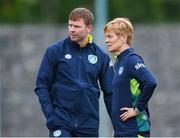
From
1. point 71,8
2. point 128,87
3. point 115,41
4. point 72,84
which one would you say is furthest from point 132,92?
point 71,8

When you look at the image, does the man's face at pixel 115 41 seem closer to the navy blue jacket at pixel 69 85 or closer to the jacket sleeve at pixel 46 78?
the navy blue jacket at pixel 69 85

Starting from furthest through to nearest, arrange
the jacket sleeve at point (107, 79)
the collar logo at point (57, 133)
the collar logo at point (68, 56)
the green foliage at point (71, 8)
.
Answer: the green foliage at point (71, 8) → the jacket sleeve at point (107, 79) → the collar logo at point (68, 56) → the collar logo at point (57, 133)

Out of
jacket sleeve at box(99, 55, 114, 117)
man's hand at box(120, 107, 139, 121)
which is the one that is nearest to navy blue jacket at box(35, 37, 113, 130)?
jacket sleeve at box(99, 55, 114, 117)

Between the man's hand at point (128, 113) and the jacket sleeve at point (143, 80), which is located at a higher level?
the jacket sleeve at point (143, 80)

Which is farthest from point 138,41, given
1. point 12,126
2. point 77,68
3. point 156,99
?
point 77,68

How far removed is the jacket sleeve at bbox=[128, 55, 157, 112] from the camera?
11.4 metres

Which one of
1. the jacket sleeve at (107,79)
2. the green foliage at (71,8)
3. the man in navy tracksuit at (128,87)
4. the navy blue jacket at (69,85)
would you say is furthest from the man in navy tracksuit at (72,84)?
the green foliage at (71,8)

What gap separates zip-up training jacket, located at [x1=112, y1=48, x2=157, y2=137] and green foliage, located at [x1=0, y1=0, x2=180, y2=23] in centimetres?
1310

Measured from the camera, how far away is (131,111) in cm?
1145

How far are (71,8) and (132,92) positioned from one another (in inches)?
553

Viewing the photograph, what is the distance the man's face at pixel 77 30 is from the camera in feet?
39.8

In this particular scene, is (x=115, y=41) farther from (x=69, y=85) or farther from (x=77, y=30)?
(x=69, y=85)

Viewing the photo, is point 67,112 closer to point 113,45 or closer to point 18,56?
point 113,45

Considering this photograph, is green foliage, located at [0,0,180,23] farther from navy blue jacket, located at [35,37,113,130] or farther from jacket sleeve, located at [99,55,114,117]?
navy blue jacket, located at [35,37,113,130]
